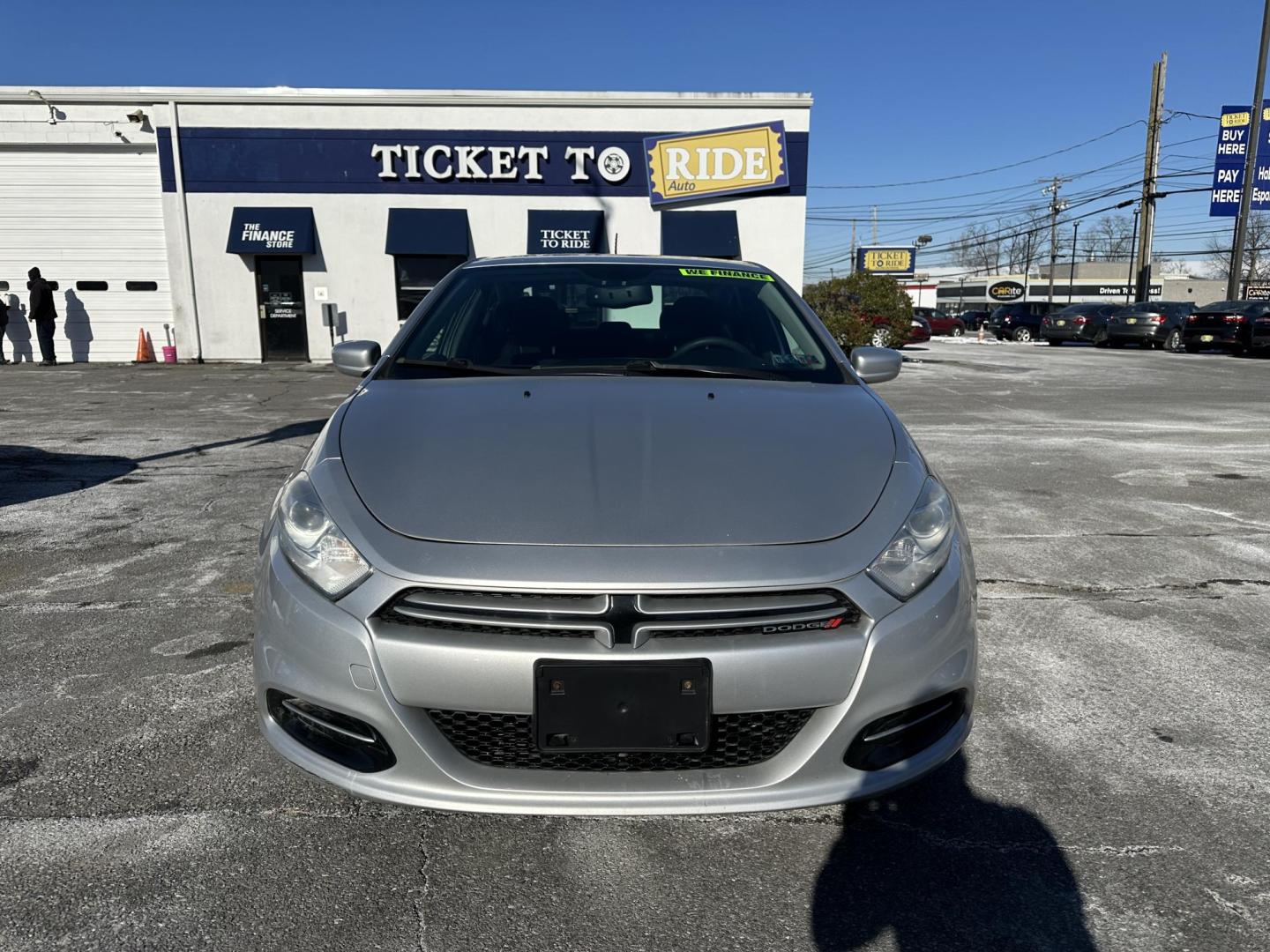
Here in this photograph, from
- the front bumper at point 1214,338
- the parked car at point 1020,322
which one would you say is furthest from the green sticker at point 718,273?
the parked car at point 1020,322

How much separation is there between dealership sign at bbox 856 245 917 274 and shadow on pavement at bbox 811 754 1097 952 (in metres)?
54.8

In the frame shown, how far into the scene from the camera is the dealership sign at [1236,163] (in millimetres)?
25000

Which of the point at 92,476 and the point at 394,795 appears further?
the point at 92,476

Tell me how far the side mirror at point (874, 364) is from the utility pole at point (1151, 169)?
114 feet

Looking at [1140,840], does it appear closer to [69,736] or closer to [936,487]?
[936,487]

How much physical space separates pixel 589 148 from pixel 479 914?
17889mm

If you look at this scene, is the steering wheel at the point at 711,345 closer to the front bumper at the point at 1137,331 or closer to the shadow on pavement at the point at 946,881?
the shadow on pavement at the point at 946,881

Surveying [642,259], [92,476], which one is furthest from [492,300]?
[92,476]

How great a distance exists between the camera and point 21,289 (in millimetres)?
18156

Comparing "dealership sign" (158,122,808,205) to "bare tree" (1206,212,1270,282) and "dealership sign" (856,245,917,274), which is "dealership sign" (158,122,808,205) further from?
"bare tree" (1206,212,1270,282)

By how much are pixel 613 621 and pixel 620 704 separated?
0.17 meters

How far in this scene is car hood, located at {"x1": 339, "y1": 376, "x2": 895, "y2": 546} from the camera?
6.51 ft

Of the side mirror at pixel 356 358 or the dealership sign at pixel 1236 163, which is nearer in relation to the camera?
the side mirror at pixel 356 358

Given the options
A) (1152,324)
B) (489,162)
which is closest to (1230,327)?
(1152,324)
